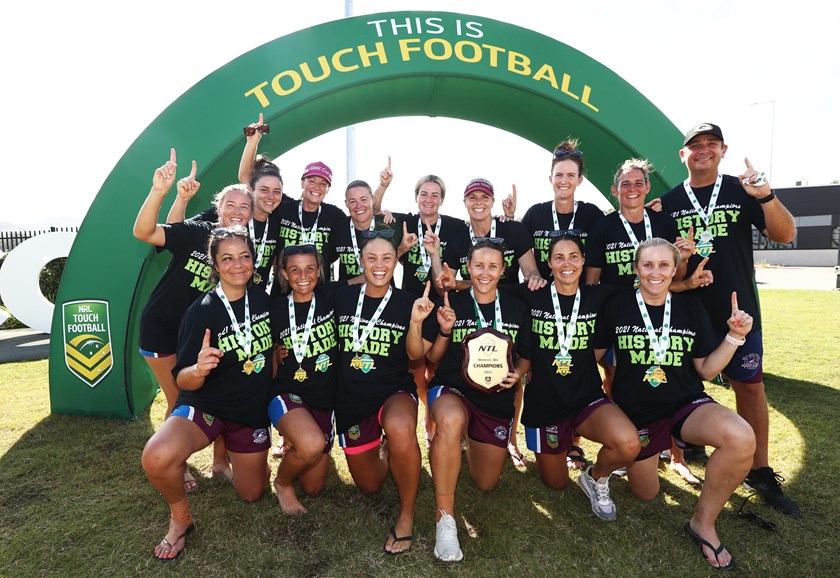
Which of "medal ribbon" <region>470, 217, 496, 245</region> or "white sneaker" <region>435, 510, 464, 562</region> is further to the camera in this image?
"medal ribbon" <region>470, 217, 496, 245</region>

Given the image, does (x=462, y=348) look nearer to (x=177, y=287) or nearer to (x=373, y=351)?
(x=373, y=351)

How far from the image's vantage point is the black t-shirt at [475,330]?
10.0ft

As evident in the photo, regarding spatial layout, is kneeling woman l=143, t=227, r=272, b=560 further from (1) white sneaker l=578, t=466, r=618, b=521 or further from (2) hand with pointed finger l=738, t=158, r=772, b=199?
(2) hand with pointed finger l=738, t=158, r=772, b=199

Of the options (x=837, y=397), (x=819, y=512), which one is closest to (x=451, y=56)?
(x=819, y=512)

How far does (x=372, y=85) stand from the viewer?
4516mm

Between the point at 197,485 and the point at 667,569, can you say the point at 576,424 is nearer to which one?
the point at 667,569

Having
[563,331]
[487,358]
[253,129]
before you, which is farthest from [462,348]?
[253,129]

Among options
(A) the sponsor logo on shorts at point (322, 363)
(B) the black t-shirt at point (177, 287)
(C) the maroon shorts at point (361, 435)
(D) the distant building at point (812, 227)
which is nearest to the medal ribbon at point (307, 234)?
(B) the black t-shirt at point (177, 287)

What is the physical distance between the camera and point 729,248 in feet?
10.7

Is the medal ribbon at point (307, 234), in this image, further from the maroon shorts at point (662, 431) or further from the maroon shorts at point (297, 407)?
the maroon shorts at point (662, 431)

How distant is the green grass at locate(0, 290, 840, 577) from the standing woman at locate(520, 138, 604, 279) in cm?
182

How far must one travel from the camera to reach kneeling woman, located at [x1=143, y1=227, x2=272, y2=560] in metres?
2.68

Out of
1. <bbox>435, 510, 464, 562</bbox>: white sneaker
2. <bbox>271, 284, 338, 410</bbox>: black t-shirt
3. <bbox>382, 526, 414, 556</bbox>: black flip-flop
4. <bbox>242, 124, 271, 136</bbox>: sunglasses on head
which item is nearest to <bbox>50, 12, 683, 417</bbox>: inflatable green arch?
<bbox>242, 124, 271, 136</bbox>: sunglasses on head

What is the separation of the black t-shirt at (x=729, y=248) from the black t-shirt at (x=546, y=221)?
2.28ft
